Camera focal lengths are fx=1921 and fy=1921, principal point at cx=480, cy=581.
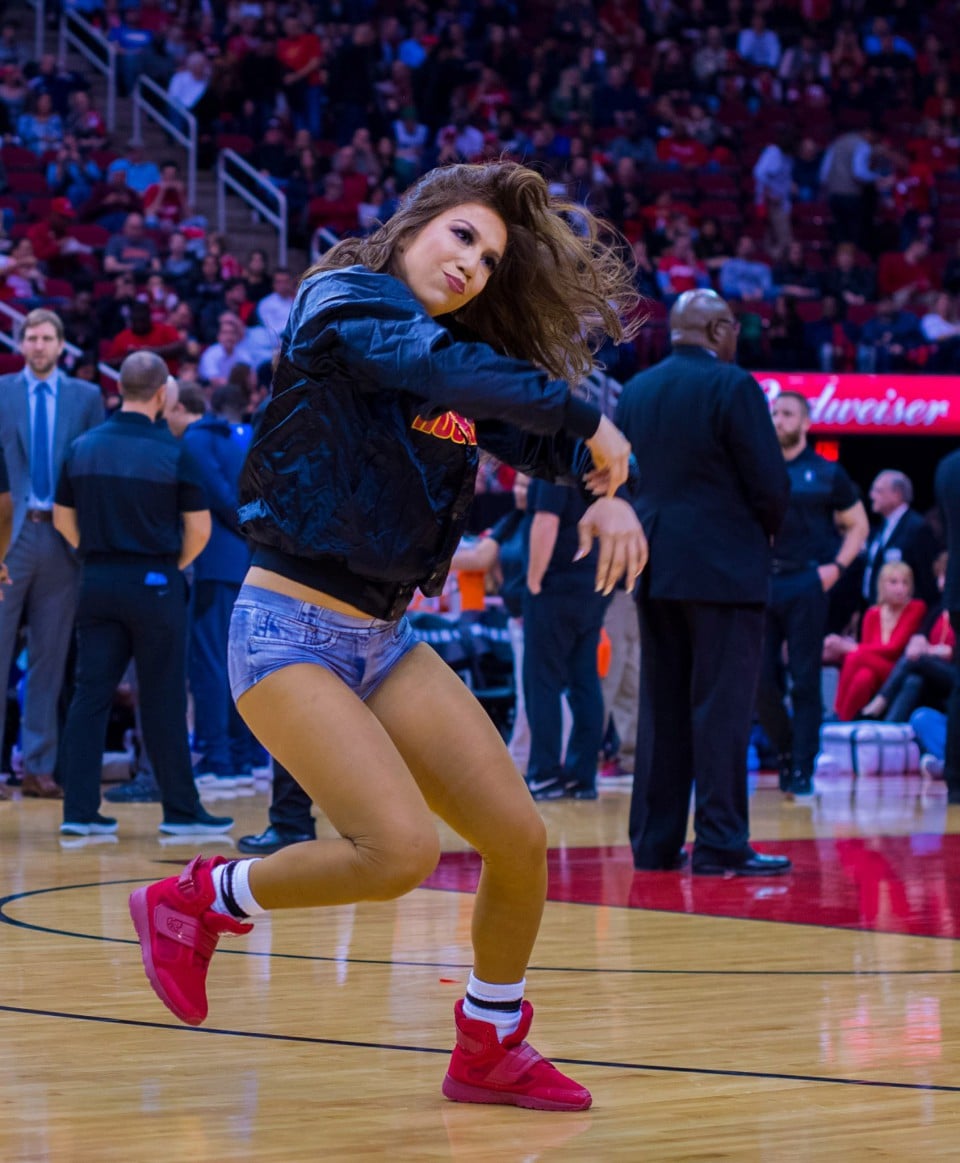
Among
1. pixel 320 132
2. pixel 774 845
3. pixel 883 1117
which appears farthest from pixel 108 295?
pixel 883 1117

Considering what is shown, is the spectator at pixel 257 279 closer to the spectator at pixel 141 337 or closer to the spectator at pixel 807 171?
the spectator at pixel 141 337

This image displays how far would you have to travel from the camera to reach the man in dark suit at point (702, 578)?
6352mm

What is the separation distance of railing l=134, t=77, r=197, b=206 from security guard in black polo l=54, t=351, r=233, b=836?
33.8 ft

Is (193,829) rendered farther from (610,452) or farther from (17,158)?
(17,158)

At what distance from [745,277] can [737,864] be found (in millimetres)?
12270

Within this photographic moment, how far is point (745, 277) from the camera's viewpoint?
18.1 metres

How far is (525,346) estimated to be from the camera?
11.9 ft

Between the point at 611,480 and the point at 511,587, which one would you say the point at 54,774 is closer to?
the point at 511,587

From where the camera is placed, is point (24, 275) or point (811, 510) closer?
point (811, 510)

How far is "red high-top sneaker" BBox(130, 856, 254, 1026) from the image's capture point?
3.33 m

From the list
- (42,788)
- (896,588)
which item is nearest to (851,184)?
(896,588)

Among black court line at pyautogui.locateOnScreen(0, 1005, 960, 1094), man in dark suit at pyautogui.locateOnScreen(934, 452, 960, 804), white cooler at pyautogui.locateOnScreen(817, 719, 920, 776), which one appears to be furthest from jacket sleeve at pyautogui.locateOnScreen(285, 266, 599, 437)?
white cooler at pyautogui.locateOnScreen(817, 719, 920, 776)

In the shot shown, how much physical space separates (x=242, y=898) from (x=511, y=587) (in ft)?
22.3

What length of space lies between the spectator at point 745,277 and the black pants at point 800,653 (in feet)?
28.6
